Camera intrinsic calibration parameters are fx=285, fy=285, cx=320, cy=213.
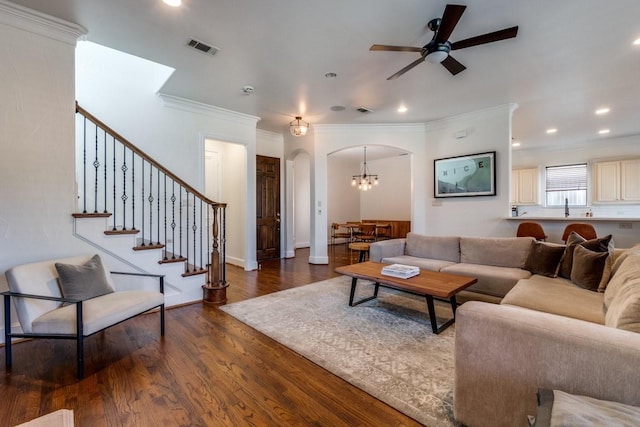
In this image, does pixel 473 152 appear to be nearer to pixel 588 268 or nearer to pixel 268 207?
pixel 588 268

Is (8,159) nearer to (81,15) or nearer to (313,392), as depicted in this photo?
(81,15)

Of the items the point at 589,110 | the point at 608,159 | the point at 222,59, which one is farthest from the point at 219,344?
the point at 608,159

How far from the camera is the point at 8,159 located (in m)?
2.57

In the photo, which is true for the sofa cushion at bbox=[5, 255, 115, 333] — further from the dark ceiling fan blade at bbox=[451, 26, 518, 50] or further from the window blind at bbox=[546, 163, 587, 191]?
the window blind at bbox=[546, 163, 587, 191]

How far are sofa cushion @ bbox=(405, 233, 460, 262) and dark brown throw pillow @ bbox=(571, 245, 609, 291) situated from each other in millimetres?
1469

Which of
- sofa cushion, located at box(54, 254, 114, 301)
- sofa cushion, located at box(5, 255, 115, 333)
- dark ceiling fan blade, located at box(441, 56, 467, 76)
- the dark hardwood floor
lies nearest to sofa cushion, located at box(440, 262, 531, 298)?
the dark hardwood floor

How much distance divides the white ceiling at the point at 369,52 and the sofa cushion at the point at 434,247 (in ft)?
7.26

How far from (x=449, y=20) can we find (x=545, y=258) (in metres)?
2.64

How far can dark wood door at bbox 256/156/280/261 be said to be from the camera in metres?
6.30

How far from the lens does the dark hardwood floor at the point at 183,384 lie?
1659mm

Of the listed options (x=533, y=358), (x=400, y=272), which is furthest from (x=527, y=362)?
(x=400, y=272)

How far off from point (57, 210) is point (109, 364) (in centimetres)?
164

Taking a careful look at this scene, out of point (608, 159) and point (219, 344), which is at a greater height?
point (608, 159)

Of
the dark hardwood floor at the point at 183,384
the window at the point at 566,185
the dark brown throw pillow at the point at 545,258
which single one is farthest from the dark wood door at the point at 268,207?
the window at the point at 566,185
